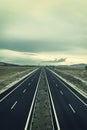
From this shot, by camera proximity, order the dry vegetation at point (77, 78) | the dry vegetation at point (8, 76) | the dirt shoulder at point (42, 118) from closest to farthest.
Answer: the dirt shoulder at point (42, 118)
the dry vegetation at point (77, 78)
the dry vegetation at point (8, 76)

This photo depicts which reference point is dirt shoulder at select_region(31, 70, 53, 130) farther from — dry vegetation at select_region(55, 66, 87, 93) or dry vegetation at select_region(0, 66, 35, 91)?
dry vegetation at select_region(0, 66, 35, 91)

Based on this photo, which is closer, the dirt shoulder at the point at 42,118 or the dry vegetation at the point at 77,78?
the dirt shoulder at the point at 42,118

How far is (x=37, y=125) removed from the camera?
16859mm

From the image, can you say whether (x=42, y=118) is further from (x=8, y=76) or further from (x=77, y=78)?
(x=8, y=76)

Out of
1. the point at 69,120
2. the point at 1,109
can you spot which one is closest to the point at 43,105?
the point at 1,109

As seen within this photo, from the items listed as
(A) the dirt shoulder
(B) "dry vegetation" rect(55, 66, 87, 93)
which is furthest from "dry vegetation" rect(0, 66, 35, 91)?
(A) the dirt shoulder

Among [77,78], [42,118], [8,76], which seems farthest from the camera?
[8,76]

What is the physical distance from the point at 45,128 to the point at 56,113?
5275 millimetres

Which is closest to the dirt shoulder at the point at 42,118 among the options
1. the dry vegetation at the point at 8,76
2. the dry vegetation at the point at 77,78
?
the dry vegetation at the point at 77,78

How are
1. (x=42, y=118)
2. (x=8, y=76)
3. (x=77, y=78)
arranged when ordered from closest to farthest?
(x=42, y=118), (x=77, y=78), (x=8, y=76)

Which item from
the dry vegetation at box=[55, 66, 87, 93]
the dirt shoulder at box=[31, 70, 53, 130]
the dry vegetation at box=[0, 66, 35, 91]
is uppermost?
the dry vegetation at box=[0, 66, 35, 91]

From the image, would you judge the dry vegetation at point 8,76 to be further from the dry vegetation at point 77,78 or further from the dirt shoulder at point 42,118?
the dirt shoulder at point 42,118

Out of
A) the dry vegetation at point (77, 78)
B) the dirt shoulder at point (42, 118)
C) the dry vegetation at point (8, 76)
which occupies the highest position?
the dry vegetation at point (8, 76)

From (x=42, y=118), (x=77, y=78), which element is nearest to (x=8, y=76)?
(x=77, y=78)
